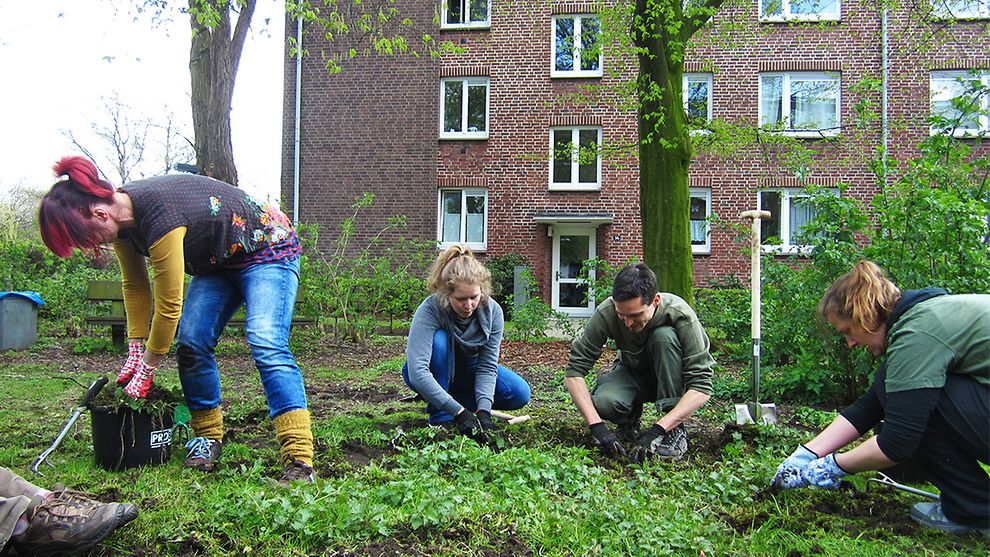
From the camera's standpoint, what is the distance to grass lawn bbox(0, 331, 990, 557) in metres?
2.39

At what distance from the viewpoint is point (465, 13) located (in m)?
17.7

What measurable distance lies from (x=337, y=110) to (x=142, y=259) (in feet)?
48.7

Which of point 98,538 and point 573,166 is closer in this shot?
point 98,538

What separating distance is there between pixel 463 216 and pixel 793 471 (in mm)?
14587

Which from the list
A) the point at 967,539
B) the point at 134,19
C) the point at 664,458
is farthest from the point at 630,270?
the point at 134,19

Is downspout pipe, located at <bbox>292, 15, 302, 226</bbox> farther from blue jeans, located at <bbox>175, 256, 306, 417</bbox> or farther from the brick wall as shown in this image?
blue jeans, located at <bbox>175, 256, 306, 417</bbox>

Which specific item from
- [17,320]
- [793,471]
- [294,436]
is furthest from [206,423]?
[17,320]

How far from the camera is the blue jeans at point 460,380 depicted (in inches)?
155

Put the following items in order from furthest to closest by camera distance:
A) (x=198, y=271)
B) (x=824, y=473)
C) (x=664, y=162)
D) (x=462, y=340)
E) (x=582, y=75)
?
(x=582, y=75)
(x=664, y=162)
(x=462, y=340)
(x=198, y=271)
(x=824, y=473)

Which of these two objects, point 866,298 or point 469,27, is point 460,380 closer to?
point 866,298

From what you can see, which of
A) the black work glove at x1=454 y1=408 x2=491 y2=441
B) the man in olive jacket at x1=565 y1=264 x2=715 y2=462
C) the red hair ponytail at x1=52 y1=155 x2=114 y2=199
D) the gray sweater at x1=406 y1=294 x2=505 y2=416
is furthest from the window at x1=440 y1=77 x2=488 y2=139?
the red hair ponytail at x1=52 y1=155 x2=114 y2=199

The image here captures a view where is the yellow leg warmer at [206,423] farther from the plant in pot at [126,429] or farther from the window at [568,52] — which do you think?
the window at [568,52]

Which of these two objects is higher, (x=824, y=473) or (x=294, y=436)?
(x=294, y=436)

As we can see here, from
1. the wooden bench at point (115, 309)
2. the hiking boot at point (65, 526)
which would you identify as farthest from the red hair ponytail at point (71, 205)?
the wooden bench at point (115, 309)
